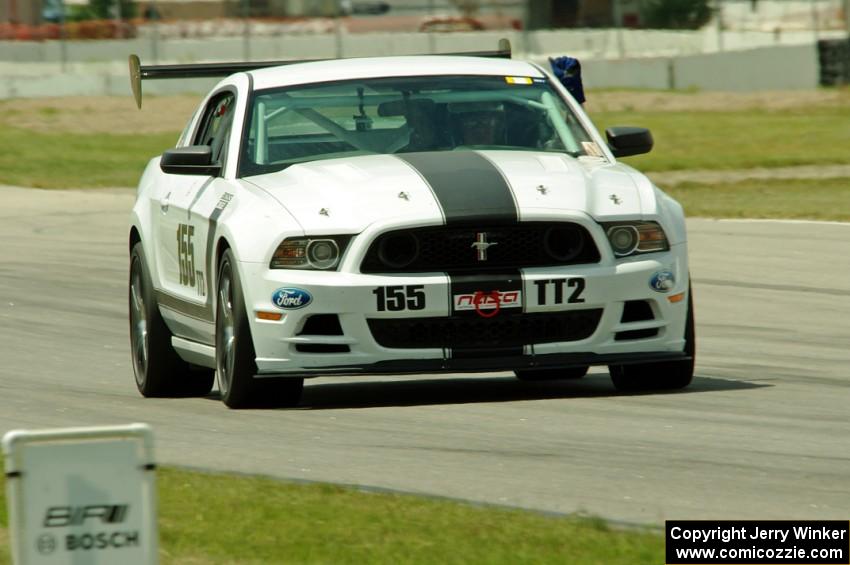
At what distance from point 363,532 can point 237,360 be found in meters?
2.89

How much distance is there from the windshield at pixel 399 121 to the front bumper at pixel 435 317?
106 cm

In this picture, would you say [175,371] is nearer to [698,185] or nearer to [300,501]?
[300,501]

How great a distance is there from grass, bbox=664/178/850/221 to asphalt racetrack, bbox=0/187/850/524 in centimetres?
553

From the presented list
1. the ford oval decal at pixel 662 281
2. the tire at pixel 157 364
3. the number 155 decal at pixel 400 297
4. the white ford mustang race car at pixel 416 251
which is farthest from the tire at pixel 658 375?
the tire at pixel 157 364

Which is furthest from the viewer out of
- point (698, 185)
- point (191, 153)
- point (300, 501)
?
point (698, 185)

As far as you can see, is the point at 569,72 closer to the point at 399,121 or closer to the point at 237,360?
the point at 399,121

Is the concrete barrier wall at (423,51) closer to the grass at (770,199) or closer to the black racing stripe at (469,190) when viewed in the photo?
the grass at (770,199)

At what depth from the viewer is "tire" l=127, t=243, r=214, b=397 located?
32.2 ft

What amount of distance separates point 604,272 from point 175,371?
2.65 meters

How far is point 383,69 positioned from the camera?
9.57 meters

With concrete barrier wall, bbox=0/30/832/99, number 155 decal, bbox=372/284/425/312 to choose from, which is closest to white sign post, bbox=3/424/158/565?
number 155 decal, bbox=372/284/425/312

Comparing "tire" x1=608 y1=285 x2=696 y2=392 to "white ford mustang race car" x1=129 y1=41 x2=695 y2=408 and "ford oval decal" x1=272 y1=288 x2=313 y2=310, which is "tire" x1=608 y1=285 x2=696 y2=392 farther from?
"ford oval decal" x1=272 y1=288 x2=313 y2=310

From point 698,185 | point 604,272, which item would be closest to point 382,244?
point 604,272

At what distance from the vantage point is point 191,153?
9.13 meters
